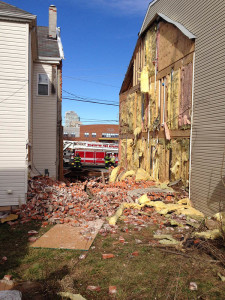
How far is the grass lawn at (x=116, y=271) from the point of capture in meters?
3.92

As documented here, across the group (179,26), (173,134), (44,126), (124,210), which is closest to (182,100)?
(173,134)

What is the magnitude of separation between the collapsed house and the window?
5.17 meters

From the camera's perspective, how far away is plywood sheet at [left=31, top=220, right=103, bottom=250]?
18.9ft

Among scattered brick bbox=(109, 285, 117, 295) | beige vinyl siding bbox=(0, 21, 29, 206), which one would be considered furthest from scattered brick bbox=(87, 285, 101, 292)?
beige vinyl siding bbox=(0, 21, 29, 206)

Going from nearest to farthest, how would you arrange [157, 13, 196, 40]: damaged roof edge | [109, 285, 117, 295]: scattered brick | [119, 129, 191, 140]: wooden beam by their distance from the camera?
[109, 285, 117, 295]: scattered brick < [157, 13, 196, 40]: damaged roof edge < [119, 129, 191, 140]: wooden beam

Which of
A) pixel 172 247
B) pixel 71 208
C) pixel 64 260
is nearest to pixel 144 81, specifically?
pixel 71 208

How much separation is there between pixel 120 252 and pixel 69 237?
152 cm

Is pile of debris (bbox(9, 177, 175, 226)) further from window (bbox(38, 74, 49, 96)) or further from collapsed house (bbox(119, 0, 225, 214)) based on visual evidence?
window (bbox(38, 74, 49, 96))

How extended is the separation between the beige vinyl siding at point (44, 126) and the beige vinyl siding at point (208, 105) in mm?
8302

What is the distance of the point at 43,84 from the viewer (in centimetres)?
1409

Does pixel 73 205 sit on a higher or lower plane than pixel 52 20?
lower

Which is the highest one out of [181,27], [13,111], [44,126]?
[181,27]

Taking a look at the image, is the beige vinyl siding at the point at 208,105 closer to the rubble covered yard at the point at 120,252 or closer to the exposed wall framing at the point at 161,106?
the exposed wall framing at the point at 161,106

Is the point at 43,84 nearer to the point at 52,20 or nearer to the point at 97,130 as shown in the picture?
the point at 52,20
